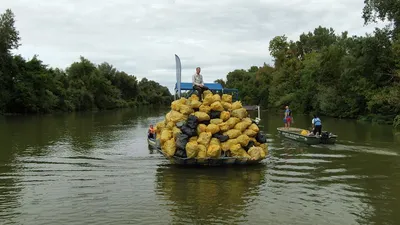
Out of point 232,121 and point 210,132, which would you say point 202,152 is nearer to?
point 210,132

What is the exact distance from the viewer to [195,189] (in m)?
11.4

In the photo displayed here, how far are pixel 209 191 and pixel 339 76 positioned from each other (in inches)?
1837

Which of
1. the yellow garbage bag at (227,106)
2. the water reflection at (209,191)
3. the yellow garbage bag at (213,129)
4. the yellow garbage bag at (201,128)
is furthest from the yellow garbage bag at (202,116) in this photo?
the water reflection at (209,191)

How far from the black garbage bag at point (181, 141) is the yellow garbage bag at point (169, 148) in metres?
0.15

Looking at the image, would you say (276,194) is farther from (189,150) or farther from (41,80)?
(41,80)

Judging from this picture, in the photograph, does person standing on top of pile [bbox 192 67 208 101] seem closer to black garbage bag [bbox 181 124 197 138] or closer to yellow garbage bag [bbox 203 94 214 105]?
yellow garbage bag [bbox 203 94 214 105]

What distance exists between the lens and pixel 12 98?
57250 millimetres

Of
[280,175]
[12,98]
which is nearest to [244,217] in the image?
[280,175]

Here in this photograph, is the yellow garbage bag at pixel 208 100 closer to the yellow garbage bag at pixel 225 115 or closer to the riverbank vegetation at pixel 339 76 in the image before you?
the yellow garbage bag at pixel 225 115

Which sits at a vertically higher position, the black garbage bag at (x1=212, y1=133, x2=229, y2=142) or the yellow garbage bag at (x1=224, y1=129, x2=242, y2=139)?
the yellow garbage bag at (x1=224, y1=129, x2=242, y2=139)

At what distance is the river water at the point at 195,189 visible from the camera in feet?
29.2

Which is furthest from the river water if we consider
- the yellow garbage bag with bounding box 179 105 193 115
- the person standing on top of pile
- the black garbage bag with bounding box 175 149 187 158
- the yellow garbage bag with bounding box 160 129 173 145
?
the person standing on top of pile

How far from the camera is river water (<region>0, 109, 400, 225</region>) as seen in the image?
29.2 ft

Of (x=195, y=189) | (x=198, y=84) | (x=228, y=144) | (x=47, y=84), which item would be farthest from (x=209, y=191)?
(x=47, y=84)
